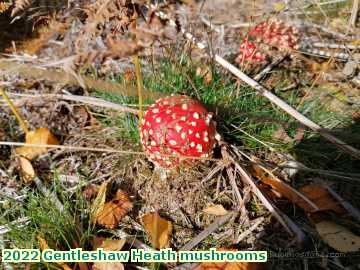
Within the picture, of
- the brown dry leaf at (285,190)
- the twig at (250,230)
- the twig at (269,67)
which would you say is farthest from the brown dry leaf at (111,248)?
the twig at (269,67)

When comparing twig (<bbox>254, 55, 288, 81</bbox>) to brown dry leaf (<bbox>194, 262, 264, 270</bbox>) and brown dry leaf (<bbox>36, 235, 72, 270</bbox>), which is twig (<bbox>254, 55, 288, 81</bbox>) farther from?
brown dry leaf (<bbox>36, 235, 72, 270</bbox>)

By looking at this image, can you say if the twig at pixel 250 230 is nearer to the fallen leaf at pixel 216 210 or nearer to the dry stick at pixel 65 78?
the fallen leaf at pixel 216 210

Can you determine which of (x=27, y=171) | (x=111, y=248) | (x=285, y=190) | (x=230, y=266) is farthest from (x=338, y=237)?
(x=27, y=171)

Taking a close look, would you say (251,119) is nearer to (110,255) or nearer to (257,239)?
(257,239)

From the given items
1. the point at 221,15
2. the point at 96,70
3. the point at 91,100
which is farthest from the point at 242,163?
the point at 221,15

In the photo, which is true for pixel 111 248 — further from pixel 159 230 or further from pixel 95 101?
pixel 95 101
